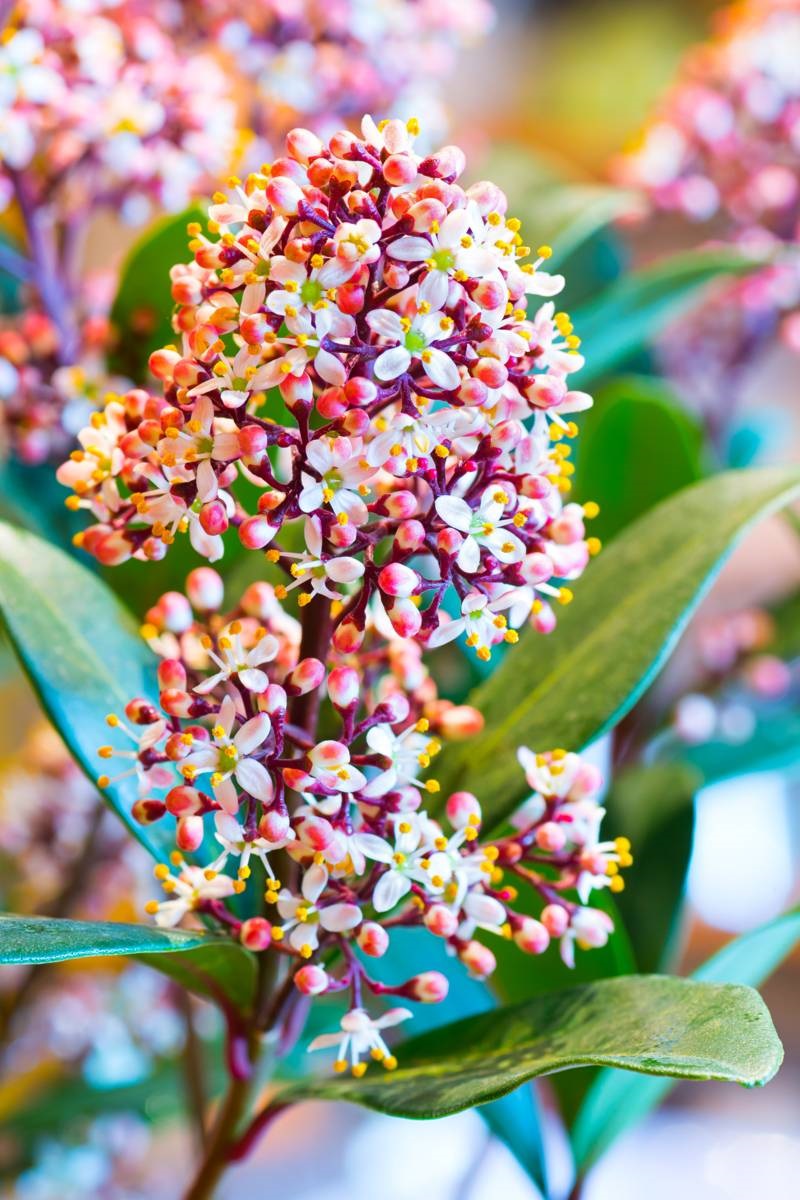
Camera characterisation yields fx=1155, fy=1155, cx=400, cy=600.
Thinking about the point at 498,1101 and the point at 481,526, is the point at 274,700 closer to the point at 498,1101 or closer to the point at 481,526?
the point at 481,526

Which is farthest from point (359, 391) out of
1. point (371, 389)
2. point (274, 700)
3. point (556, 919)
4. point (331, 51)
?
point (331, 51)

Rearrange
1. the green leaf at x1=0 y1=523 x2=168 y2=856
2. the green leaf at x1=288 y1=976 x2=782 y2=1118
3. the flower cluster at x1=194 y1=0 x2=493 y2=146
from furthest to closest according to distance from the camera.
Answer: the flower cluster at x1=194 y1=0 x2=493 y2=146
the green leaf at x1=0 y1=523 x2=168 y2=856
the green leaf at x1=288 y1=976 x2=782 y2=1118

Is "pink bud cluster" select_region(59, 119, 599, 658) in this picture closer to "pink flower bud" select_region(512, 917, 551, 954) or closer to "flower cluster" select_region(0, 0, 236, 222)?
"pink flower bud" select_region(512, 917, 551, 954)

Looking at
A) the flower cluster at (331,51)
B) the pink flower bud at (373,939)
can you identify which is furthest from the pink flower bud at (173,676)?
the flower cluster at (331,51)

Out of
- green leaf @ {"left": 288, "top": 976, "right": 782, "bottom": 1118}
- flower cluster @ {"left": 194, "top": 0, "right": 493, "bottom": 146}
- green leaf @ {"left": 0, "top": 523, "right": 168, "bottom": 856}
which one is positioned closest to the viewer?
green leaf @ {"left": 288, "top": 976, "right": 782, "bottom": 1118}

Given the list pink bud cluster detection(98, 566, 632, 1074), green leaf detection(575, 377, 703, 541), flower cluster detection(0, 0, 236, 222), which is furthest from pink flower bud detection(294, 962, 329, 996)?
flower cluster detection(0, 0, 236, 222)

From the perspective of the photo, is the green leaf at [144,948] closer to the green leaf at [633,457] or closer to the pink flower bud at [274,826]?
the pink flower bud at [274,826]

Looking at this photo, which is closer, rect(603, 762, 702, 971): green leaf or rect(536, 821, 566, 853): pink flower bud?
rect(536, 821, 566, 853): pink flower bud
